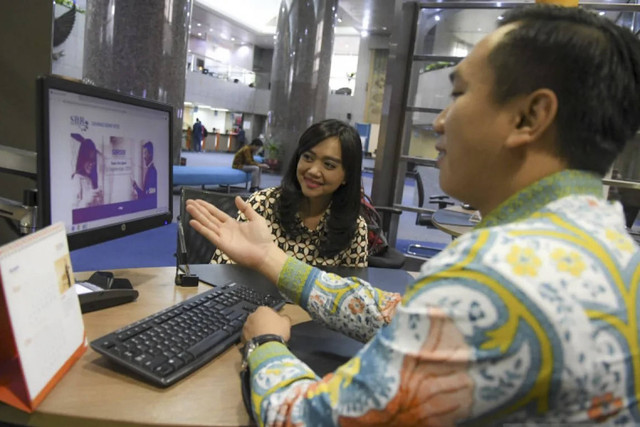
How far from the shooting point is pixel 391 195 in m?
4.86

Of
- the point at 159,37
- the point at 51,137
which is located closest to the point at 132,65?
the point at 159,37

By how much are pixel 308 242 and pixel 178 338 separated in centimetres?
122

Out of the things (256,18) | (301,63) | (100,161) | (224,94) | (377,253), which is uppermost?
(256,18)

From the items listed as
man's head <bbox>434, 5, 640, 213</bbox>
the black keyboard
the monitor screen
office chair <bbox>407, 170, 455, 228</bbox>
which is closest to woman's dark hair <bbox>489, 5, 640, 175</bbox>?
man's head <bbox>434, 5, 640, 213</bbox>

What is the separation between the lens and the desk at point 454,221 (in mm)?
2939

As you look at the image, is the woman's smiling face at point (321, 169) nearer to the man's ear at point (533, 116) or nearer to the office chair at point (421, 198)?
the man's ear at point (533, 116)

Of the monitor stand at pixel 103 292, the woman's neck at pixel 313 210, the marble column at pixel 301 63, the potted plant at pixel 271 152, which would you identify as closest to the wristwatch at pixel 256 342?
the monitor stand at pixel 103 292

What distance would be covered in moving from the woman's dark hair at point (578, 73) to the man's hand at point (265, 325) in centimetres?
60

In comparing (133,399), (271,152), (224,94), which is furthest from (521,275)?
(224,94)

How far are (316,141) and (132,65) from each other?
2541 millimetres

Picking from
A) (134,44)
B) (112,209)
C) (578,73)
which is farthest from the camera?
(134,44)

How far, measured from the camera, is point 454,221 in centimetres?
322

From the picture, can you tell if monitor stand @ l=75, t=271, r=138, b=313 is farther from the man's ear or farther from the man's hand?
the man's ear

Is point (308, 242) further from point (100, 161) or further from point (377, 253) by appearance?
point (100, 161)
